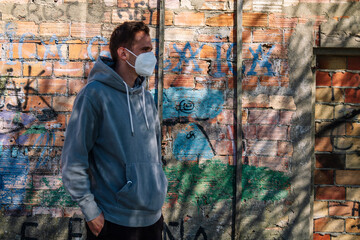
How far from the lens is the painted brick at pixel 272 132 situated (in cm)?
292

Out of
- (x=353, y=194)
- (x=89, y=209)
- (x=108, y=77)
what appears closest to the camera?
(x=89, y=209)

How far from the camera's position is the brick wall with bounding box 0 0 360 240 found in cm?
288

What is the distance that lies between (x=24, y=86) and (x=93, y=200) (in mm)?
1688

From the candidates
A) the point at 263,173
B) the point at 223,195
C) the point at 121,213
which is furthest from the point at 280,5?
the point at 121,213

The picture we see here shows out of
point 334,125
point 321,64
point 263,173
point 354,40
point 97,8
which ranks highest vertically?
point 97,8

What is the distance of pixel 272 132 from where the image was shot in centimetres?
292

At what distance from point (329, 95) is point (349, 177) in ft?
2.52

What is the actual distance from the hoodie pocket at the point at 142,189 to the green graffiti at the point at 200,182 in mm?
1041

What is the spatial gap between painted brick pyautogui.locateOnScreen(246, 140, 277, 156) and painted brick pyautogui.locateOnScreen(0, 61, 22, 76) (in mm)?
2109

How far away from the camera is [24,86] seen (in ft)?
9.50

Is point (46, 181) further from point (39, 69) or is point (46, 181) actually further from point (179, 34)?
point (179, 34)

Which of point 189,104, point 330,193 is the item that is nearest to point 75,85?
point 189,104

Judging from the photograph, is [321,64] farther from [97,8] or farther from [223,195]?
[97,8]

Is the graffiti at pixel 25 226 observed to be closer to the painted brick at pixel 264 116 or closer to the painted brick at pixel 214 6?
the painted brick at pixel 264 116
